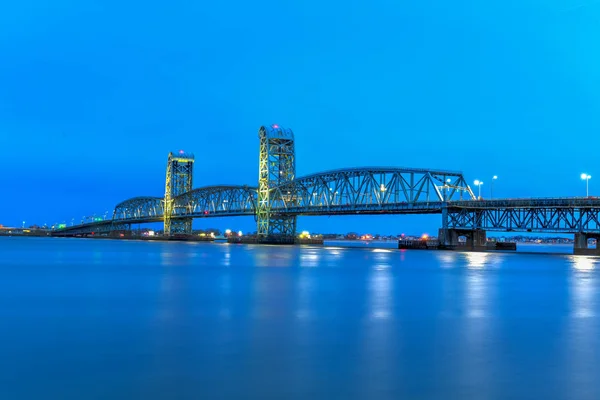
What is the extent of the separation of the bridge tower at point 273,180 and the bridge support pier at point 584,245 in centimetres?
6702

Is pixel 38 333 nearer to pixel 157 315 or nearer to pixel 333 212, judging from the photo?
pixel 157 315

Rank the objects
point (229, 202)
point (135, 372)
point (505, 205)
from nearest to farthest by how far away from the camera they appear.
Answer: point (135, 372), point (505, 205), point (229, 202)

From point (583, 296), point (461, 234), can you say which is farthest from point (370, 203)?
point (583, 296)

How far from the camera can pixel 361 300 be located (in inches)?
1025

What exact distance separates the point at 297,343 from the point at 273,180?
127406 mm

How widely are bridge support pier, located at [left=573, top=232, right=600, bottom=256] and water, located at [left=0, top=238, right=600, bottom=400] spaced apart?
5941cm

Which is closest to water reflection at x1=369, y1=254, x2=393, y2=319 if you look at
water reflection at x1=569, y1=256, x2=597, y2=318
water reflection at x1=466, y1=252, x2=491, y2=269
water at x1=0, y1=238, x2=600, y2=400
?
water at x1=0, y1=238, x2=600, y2=400

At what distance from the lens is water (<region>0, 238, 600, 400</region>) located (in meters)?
11.5

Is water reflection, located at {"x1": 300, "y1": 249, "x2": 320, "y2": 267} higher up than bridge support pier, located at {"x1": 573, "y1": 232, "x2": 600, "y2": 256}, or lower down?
lower down

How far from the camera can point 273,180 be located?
143 m

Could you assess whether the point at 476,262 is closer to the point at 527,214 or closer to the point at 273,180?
the point at 527,214

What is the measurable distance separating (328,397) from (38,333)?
10172 mm

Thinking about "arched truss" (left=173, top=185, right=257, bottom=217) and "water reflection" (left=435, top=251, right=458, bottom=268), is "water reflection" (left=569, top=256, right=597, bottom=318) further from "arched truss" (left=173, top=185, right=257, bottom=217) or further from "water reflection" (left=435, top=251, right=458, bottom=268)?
"arched truss" (left=173, top=185, right=257, bottom=217)

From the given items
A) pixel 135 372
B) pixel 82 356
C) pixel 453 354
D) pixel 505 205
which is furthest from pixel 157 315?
pixel 505 205
